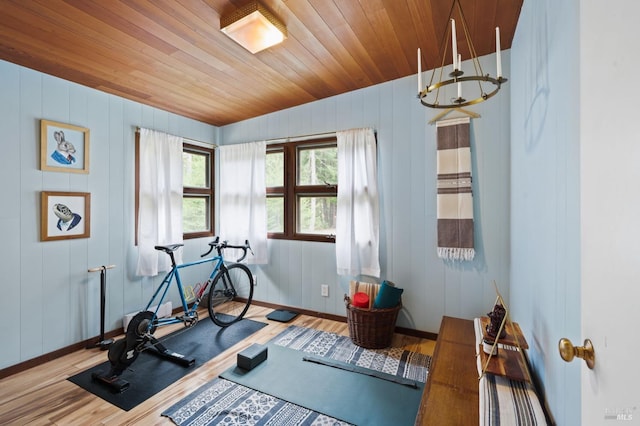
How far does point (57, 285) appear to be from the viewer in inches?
101

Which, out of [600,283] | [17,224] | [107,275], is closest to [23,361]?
[107,275]

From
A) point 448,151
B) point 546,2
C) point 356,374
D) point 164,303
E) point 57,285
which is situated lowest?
point 356,374

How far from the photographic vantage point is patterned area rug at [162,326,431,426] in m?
1.82

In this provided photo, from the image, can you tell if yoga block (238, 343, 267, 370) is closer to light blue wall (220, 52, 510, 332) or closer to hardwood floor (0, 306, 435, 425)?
hardwood floor (0, 306, 435, 425)

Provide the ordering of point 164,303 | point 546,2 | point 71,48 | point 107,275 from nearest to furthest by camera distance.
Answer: point 546,2, point 71,48, point 107,275, point 164,303

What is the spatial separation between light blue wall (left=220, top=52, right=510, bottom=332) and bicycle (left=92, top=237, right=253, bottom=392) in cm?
58

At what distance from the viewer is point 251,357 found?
2.37 meters

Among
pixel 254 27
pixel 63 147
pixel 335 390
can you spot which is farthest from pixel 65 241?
pixel 335 390

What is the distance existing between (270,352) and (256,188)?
6.41 feet

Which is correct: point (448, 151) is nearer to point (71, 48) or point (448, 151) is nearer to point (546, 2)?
point (546, 2)

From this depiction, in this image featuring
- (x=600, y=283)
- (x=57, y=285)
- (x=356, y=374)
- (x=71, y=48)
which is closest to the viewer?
(x=600, y=283)

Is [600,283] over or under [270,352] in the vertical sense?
over

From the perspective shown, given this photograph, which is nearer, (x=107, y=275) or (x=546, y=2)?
(x=546, y=2)

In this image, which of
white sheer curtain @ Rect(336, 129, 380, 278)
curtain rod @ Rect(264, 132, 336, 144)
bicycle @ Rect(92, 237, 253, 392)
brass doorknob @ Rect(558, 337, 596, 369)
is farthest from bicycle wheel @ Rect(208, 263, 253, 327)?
brass doorknob @ Rect(558, 337, 596, 369)
